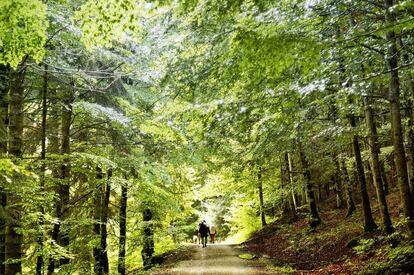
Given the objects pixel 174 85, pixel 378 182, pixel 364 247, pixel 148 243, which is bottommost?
pixel 364 247

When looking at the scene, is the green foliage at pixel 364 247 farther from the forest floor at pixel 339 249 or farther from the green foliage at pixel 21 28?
the green foliage at pixel 21 28

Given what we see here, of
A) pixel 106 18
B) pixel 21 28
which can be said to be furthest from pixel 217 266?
pixel 21 28

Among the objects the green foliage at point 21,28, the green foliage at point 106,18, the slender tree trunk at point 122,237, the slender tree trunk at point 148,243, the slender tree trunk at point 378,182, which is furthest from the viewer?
the slender tree trunk at point 148,243

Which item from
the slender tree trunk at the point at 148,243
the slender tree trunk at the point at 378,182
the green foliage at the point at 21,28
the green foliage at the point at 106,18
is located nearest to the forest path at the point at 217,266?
the slender tree trunk at the point at 148,243

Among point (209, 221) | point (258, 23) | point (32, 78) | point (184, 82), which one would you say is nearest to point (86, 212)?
point (32, 78)

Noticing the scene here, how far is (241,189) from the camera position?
24094 millimetres

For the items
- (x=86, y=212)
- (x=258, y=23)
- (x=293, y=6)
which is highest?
(x=293, y=6)

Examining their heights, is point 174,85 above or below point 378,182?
above

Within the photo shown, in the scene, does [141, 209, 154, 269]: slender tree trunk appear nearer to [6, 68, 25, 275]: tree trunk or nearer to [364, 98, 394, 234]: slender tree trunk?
[6, 68, 25, 275]: tree trunk

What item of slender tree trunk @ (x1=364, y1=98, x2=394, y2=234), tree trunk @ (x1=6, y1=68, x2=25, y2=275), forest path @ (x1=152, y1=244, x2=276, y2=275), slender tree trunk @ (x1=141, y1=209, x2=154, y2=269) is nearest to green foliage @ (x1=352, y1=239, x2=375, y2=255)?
slender tree trunk @ (x1=364, y1=98, x2=394, y2=234)

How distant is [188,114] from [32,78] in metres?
4.99

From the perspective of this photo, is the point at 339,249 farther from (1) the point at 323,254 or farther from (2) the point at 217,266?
(2) the point at 217,266

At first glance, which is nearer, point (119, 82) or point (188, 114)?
point (188, 114)

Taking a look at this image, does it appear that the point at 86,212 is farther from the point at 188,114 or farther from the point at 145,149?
the point at 188,114
